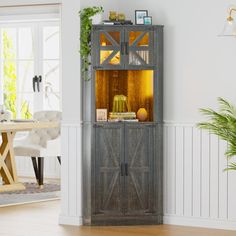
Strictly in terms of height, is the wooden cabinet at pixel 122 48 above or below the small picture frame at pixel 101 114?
above

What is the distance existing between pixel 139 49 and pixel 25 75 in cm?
387

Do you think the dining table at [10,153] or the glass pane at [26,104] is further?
Result: the glass pane at [26,104]

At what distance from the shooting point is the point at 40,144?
9.20 m

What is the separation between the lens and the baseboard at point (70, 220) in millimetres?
6598

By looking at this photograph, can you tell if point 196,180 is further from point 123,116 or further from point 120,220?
point 123,116

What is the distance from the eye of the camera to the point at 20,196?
827 cm

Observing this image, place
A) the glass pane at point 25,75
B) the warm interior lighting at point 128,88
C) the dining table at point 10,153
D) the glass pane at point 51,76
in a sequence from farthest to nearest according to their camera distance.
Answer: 1. the glass pane at point 25,75
2. the glass pane at point 51,76
3. the dining table at point 10,153
4. the warm interior lighting at point 128,88

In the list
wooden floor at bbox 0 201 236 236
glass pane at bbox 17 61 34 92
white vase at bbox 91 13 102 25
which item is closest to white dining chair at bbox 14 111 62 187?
glass pane at bbox 17 61 34 92

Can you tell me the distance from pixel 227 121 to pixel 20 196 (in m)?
3.48

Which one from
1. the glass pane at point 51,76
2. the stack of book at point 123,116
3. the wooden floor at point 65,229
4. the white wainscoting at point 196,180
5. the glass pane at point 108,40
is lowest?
the wooden floor at point 65,229

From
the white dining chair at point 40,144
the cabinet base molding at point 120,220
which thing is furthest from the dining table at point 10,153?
the cabinet base molding at point 120,220

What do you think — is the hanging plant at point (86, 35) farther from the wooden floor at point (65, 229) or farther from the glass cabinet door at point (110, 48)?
the wooden floor at point (65, 229)

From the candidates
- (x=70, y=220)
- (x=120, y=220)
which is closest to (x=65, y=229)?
(x=70, y=220)

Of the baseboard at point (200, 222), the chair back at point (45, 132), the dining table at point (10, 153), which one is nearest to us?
the baseboard at point (200, 222)
